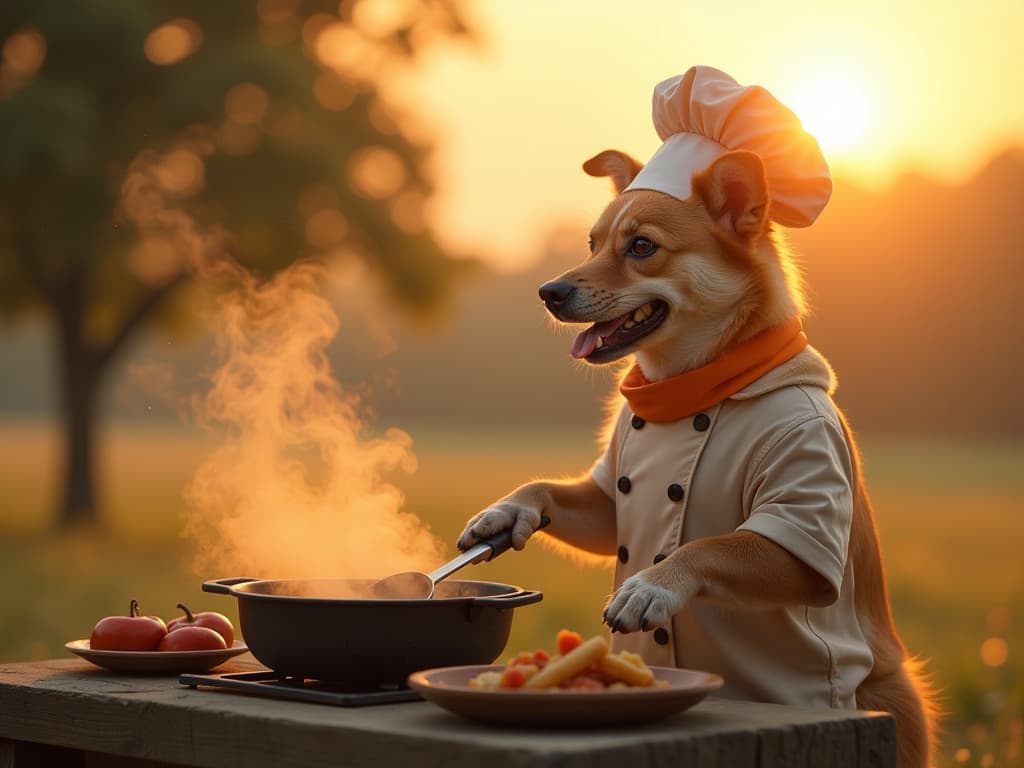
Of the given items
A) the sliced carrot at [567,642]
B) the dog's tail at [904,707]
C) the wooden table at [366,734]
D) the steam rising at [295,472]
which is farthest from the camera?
the steam rising at [295,472]

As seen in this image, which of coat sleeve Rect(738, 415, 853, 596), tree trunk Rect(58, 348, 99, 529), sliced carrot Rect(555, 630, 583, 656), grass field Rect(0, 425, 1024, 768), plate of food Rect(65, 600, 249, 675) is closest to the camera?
sliced carrot Rect(555, 630, 583, 656)

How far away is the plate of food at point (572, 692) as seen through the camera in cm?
234

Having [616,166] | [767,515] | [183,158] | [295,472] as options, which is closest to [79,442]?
[183,158]

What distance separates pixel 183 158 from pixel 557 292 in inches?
556

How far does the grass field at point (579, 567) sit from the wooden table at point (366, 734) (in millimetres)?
553

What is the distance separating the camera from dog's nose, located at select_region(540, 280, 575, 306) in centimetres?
335

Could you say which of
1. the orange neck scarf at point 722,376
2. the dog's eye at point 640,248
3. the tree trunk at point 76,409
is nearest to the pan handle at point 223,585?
the orange neck scarf at point 722,376

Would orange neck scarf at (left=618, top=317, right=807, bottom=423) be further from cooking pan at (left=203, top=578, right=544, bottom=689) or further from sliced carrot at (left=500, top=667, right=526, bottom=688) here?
sliced carrot at (left=500, top=667, right=526, bottom=688)

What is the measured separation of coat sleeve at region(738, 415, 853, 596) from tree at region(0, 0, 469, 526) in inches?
507

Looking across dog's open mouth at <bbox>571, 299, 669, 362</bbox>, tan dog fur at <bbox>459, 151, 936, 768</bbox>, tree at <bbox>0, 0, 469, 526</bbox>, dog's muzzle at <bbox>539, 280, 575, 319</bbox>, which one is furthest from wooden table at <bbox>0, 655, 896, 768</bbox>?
tree at <bbox>0, 0, 469, 526</bbox>

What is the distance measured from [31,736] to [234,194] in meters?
13.5

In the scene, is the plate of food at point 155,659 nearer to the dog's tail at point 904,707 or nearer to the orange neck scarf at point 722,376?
the orange neck scarf at point 722,376

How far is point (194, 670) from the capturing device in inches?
128

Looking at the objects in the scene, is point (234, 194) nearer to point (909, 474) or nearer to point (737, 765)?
point (737, 765)
